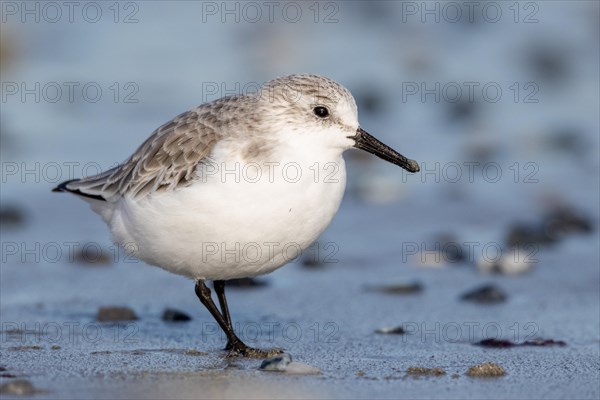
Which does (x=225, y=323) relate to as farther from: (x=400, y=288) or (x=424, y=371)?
(x=400, y=288)

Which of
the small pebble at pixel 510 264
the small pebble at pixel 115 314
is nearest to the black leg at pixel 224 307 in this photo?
the small pebble at pixel 115 314

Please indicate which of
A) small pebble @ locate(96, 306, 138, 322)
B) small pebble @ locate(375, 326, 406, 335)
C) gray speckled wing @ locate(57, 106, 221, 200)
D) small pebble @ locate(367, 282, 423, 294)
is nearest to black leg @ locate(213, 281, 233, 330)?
small pebble @ locate(96, 306, 138, 322)

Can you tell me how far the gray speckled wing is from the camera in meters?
5.32

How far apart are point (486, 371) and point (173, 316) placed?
1.99m

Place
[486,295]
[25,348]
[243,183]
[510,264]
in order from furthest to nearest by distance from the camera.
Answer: [510,264], [486,295], [25,348], [243,183]

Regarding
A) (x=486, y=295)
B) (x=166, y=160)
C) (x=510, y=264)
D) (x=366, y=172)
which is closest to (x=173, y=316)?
(x=166, y=160)

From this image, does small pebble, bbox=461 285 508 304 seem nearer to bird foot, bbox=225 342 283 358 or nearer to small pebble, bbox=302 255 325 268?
small pebble, bbox=302 255 325 268

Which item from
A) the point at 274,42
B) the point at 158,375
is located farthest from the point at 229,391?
the point at 274,42

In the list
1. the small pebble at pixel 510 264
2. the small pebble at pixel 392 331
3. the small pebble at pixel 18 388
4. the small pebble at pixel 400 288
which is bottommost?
the small pebble at pixel 18 388

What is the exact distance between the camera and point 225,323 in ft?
18.2

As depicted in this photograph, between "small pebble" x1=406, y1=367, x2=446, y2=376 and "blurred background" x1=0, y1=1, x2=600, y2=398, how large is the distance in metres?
0.06

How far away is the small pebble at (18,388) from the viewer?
4285 mm

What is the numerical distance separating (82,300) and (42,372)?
1.65 metres

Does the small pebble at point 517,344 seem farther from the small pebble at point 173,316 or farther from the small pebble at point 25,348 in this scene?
the small pebble at point 25,348
